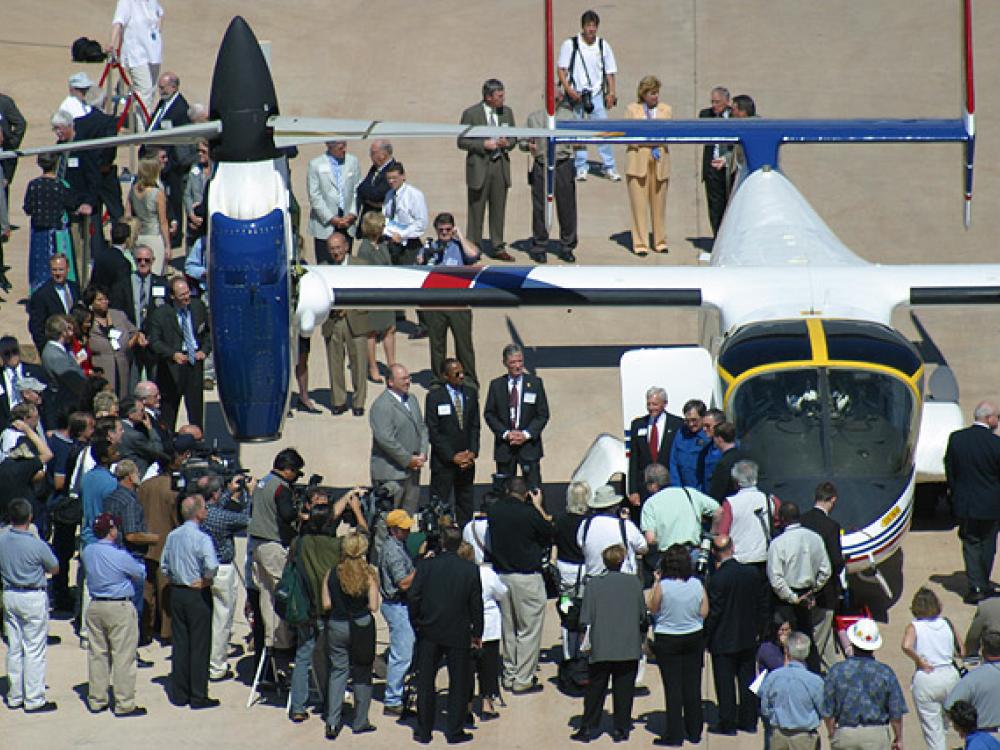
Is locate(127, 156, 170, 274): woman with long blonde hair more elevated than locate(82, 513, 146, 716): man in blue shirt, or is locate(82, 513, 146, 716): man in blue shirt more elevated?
locate(127, 156, 170, 274): woman with long blonde hair

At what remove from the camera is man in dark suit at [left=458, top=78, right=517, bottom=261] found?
22719 mm

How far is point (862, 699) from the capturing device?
519 inches

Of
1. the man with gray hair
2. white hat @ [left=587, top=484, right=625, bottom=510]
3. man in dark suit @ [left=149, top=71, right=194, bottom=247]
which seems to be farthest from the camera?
man in dark suit @ [left=149, top=71, right=194, bottom=247]

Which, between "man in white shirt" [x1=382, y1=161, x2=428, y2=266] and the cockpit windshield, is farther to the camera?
"man in white shirt" [x1=382, y1=161, x2=428, y2=266]

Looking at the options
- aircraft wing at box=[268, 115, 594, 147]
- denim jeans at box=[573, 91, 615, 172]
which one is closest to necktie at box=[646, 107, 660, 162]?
denim jeans at box=[573, 91, 615, 172]

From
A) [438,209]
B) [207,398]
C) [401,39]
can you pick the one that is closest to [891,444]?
[207,398]

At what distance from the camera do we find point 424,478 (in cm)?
1969

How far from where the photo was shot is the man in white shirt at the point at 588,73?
80.2ft

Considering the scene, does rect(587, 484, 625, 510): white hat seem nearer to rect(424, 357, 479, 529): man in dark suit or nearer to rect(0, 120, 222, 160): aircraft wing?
rect(424, 357, 479, 529): man in dark suit

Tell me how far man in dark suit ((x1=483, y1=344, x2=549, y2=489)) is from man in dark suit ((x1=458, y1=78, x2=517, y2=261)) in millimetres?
5138

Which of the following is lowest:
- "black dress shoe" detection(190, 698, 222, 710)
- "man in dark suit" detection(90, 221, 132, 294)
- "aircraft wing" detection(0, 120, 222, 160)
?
"black dress shoe" detection(190, 698, 222, 710)

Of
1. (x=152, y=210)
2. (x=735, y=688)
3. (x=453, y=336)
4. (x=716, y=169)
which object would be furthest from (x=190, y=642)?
(x=716, y=169)

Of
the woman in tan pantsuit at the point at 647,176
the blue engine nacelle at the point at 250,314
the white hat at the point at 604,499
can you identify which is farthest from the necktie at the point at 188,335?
the woman in tan pantsuit at the point at 647,176

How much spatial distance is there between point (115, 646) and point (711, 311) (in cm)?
701
